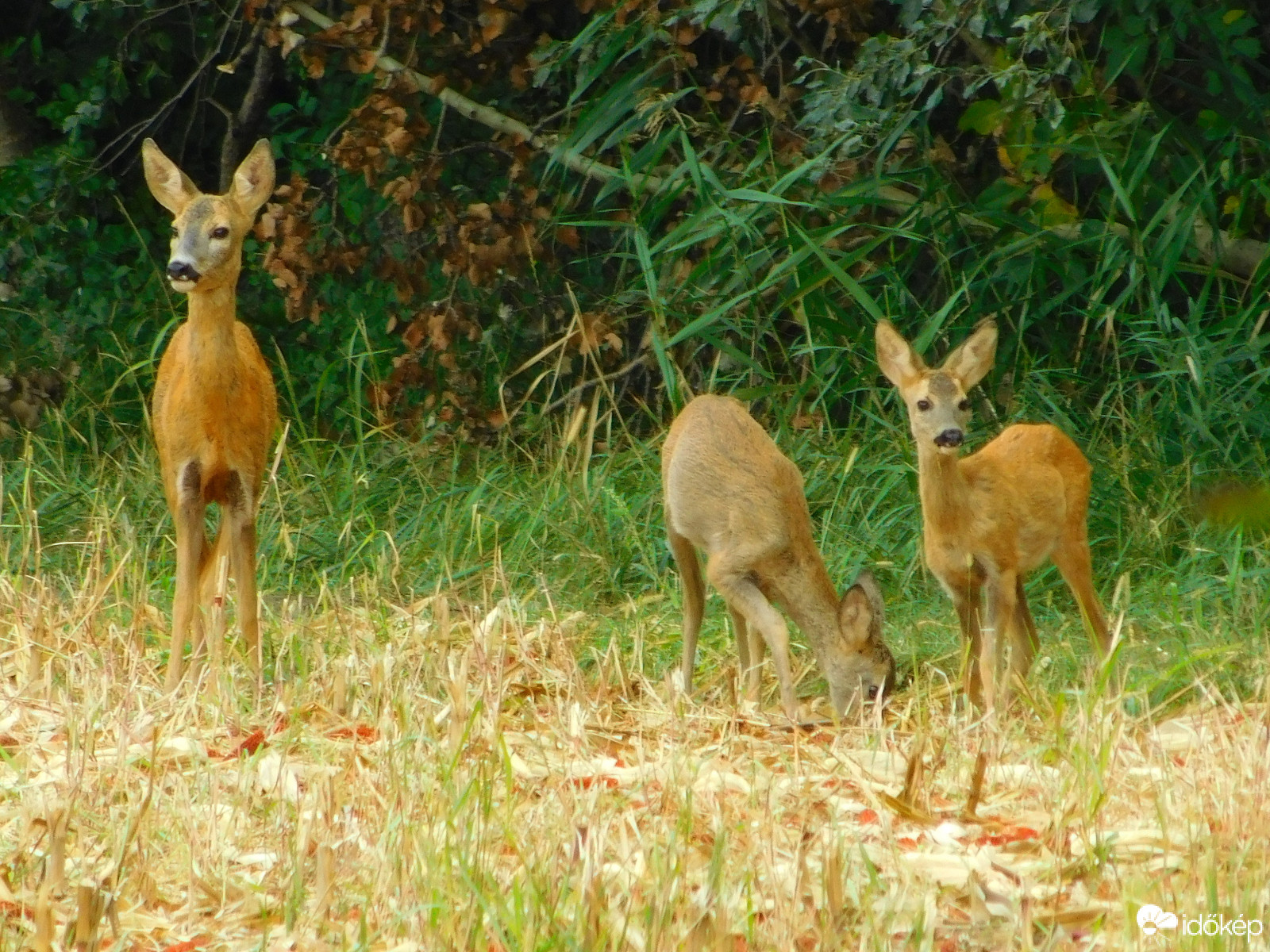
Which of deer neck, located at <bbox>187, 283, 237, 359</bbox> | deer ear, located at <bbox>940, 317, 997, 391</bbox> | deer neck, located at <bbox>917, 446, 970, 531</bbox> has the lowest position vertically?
deer neck, located at <bbox>917, 446, 970, 531</bbox>

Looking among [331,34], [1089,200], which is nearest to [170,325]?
[331,34]

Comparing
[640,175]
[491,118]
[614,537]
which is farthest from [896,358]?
[491,118]

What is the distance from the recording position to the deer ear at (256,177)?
602 cm

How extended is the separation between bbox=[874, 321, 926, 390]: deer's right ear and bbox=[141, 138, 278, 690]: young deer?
77.9 inches

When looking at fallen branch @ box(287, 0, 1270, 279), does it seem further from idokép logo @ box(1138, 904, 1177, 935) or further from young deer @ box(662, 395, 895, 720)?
idokép logo @ box(1138, 904, 1177, 935)

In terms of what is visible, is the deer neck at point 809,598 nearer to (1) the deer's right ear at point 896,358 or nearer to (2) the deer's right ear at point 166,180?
(1) the deer's right ear at point 896,358

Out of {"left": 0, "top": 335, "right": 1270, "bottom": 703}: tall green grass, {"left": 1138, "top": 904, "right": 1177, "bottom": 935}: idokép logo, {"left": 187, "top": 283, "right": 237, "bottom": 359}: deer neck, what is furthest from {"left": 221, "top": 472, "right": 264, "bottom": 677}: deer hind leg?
{"left": 1138, "top": 904, "right": 1177, "bottom": 935}: idokép logo

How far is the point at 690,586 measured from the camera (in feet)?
20.1

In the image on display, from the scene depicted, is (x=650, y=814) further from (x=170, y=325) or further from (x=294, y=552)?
(x=170, y=325)

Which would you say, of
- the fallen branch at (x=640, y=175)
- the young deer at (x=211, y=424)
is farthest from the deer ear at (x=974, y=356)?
the young deer at (x=211, y=424)

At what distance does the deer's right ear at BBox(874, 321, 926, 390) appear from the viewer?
233 inches

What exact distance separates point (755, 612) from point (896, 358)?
0.96 meters

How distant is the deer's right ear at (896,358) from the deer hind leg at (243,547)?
2.05 metres

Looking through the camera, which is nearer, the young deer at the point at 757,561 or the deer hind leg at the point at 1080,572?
the young deer at the point at 757,561
